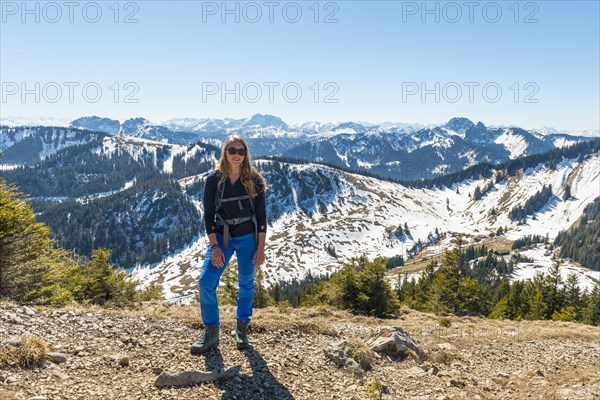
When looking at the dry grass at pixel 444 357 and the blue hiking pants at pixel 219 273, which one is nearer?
the blue hiking pants at pixel 219 273

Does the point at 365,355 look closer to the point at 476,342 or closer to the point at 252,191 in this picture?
the point at 252,191

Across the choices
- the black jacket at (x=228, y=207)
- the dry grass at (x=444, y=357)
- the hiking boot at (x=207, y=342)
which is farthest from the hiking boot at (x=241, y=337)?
the dry grass at (x=444, y=357)

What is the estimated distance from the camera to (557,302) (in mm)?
55719

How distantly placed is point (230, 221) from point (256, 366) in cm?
339

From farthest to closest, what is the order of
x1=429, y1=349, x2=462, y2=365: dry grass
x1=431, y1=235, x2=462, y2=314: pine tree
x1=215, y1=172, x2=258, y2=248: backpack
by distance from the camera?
x1=431, y1=235, x2=462, y2=314: pine tree
x1=429, y1=349, x2=462, y2=365: dry grass
x1=215, y1=172, x2=258, y2=248: backpack

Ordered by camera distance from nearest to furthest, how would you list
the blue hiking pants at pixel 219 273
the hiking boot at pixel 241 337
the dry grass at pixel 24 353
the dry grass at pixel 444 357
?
the dry grass at pixel 24 353
the blue hiking pants at pixel 219 273
the hiking boot at pixel 241 337
the dry grass at pixel 444 357

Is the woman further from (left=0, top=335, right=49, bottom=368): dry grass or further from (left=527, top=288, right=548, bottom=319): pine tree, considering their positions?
(left=527, top=288, right=548, bottom=319): pine tree

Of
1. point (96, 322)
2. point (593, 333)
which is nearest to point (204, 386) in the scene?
point (96, 322)

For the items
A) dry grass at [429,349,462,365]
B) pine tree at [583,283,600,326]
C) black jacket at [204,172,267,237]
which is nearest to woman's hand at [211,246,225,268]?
black jacket at [204,172,267,237]

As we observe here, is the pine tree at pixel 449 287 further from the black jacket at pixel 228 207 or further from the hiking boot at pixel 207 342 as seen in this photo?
the black jacket at pixel 228 207

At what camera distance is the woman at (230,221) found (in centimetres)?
780

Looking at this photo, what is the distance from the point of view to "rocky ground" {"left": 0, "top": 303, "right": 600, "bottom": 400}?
6.49m

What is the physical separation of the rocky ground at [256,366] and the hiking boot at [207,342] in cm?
18

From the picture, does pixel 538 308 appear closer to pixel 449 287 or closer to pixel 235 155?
pixel 449 287
